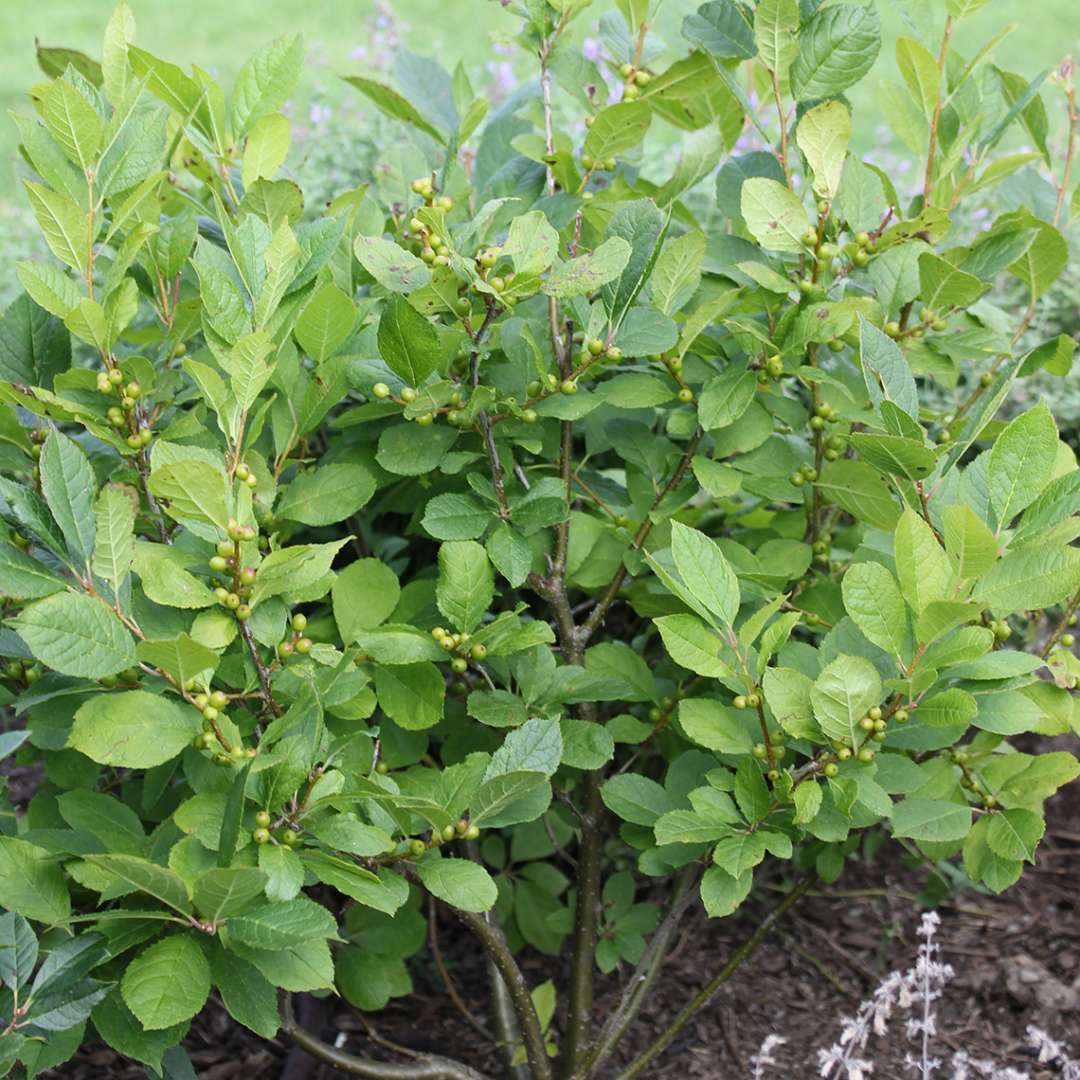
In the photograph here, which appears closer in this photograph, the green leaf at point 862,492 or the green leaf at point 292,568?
the green leaf at point 292,568

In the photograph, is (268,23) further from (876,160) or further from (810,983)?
(810,983)

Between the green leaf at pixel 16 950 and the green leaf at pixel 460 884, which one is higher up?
the green leaf at pixel 460 884

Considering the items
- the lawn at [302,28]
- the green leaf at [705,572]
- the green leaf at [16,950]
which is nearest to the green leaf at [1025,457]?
the green leaf at [705,572]

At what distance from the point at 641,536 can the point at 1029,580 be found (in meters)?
0.54

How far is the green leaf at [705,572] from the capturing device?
144 cm

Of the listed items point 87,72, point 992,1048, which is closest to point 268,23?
point 87,72

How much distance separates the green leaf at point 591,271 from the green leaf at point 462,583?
317 mm

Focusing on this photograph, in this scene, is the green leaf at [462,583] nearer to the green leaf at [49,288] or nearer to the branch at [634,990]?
the green leaf at [49,288]

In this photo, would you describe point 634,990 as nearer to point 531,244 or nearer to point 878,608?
point 878,608

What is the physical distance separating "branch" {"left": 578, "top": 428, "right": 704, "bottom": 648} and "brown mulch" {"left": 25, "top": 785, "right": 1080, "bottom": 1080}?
0.82 meters

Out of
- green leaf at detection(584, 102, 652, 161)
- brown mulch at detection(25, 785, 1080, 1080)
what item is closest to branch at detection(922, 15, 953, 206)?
green leaf at detection(584, 102, 652, 161)

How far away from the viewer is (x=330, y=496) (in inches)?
61.6

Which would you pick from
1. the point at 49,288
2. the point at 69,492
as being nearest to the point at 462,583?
the point at 69,492

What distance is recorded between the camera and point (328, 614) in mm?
1740
